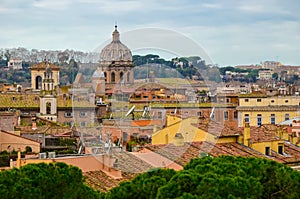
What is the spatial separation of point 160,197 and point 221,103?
29245mm

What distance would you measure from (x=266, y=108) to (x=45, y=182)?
109ft

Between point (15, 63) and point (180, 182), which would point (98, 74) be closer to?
point (180, 182)

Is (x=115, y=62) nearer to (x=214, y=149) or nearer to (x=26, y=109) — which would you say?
(x=214, y=149)

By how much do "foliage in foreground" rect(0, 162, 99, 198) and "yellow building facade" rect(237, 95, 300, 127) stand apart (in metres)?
30.9

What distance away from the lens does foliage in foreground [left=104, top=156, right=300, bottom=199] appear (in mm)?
13164

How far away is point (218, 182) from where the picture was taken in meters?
13.2

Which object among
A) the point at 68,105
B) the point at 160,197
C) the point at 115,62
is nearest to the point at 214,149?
the point at 160,197

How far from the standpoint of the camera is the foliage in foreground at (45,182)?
1339cm

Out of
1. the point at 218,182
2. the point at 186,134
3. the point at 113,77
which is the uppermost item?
the point at 113,77

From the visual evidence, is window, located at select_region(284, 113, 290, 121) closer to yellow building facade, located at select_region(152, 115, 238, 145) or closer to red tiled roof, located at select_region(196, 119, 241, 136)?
red tiled roof, located at select_region(196, 119, 241, 136)

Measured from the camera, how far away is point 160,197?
43.0 feet

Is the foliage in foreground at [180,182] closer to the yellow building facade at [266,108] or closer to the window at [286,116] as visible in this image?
the window at [286,116]

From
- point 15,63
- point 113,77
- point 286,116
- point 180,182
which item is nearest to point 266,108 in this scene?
point 286,116

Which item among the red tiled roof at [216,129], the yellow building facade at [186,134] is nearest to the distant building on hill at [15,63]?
the red tiled roof at [216,129]
